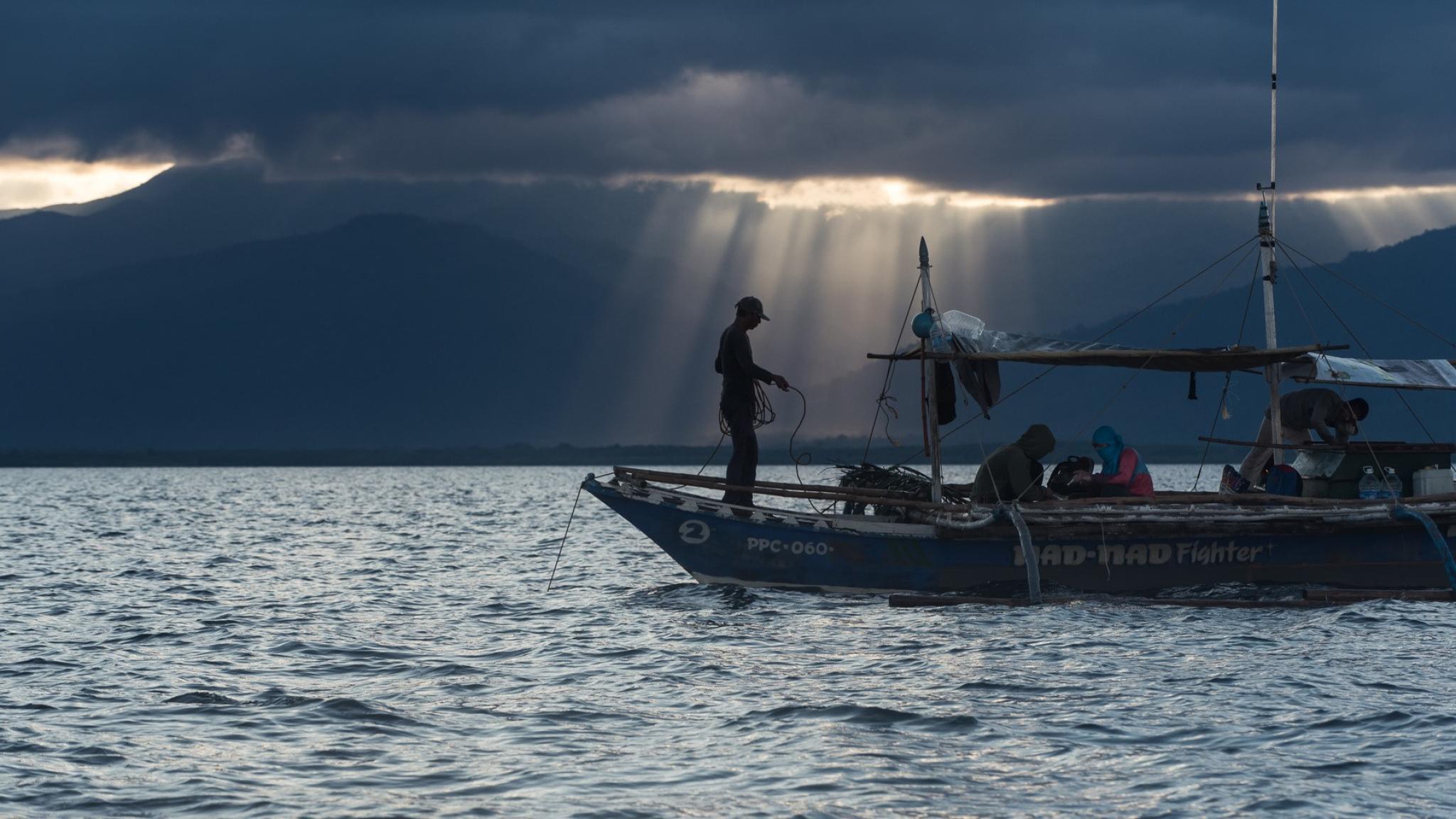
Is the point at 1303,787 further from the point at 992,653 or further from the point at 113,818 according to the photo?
the point at 113,818

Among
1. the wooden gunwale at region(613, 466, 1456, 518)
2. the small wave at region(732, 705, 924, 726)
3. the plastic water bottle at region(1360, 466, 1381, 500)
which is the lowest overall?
the small wave at region(732, 705, 924, 726)

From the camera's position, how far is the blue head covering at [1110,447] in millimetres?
19266

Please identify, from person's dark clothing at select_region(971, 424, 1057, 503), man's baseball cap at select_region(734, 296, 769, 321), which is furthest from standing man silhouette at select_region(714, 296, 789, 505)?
person's dark clothing at select_region(971, 424, 1057, 503)

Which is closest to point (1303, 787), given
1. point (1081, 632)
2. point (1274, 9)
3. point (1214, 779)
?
point (1214, 779)

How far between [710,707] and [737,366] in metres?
7.25

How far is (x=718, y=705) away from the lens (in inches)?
498

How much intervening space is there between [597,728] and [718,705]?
1.34 metres

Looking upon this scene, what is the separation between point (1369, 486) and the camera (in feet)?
63.4

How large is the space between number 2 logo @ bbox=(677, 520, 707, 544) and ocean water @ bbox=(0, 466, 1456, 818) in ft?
3.03

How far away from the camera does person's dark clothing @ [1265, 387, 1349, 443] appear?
19.6m

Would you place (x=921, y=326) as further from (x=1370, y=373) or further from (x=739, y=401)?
(x=1370, y=373)

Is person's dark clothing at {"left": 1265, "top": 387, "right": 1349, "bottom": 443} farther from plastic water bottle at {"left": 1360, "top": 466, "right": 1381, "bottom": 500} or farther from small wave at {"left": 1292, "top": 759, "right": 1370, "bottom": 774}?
small wave at {"left": 1292, "top": 759, "right": 1370, "bottom": 774}

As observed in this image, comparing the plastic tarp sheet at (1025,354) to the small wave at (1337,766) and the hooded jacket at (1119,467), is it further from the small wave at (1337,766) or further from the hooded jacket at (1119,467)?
the small wave at (1337,766)

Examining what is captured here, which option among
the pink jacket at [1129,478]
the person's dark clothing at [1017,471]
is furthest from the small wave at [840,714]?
the pink jacket at [1129,478]
